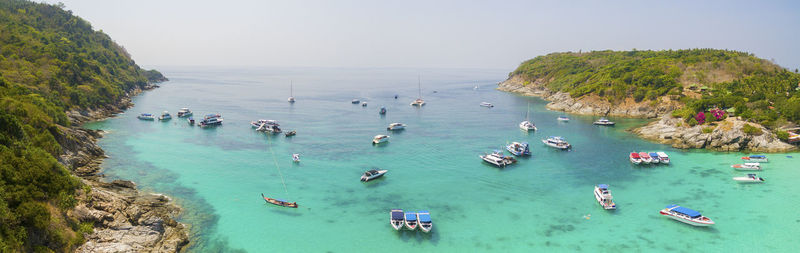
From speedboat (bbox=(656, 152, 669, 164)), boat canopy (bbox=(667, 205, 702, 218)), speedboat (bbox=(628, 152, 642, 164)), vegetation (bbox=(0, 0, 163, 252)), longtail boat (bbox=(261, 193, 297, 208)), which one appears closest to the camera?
vegetation (bbox=(0, 0, 163, 252))

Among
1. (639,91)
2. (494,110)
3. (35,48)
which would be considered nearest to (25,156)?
(35,48)

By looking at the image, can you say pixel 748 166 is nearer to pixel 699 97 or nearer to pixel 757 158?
pixel 757 158

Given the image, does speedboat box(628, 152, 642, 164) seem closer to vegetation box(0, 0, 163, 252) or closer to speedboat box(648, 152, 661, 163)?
speedboat box(648, 152, 661, 163)

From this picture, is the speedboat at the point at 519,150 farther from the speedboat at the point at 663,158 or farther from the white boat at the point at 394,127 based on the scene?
the white boat at the point at 394,127

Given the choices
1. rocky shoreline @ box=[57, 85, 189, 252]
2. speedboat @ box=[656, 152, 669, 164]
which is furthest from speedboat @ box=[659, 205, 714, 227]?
rocky shoreline @ box=[57, 85, 189, 252]

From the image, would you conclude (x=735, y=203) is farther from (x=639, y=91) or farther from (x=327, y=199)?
(x=639, y=91)

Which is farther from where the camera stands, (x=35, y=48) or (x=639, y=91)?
(x=639, y=91)
